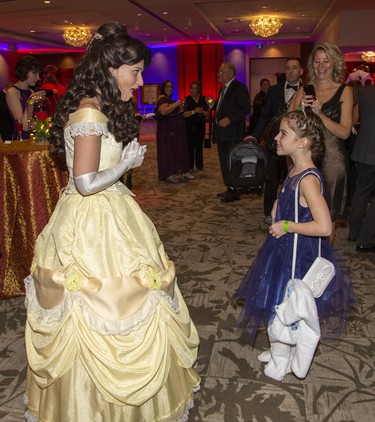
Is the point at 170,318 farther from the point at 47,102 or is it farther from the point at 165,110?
→ the point at 165,110

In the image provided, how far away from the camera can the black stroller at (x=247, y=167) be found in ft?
14.8

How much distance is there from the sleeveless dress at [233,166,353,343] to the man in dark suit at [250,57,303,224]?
1895 mm

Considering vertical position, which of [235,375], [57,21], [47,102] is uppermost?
[57,21]

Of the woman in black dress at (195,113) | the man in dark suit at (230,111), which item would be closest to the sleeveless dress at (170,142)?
the woman in black dress at (195,113)

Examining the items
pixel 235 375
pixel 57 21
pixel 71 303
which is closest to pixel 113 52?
pixel 71 303

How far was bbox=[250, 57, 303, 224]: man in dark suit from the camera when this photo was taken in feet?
14.0

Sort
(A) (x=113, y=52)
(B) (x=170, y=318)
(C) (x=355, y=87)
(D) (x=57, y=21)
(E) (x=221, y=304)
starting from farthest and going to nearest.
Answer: (D) (x=57, y=21) < (C) (x=355, y=87) < (E) (x=221, y=304) < (B) (x=170, y=318) < (A) (x=113, y=52)

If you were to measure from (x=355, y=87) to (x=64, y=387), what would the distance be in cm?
438

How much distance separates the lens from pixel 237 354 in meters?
2.52

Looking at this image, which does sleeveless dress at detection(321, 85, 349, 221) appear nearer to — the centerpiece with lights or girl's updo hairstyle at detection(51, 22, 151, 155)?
girl's updo hairstyle at detection(51, 22, 151, 155)

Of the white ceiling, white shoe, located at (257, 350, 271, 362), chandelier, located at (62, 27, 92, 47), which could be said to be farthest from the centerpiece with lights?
chandelier, located at (62, 27, 92, 47)

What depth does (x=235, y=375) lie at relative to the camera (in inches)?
91.6

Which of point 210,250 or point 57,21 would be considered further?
point 57,21

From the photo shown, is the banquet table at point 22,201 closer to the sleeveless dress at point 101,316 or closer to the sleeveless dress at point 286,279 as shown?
the sleeveless dress at point 101,316
